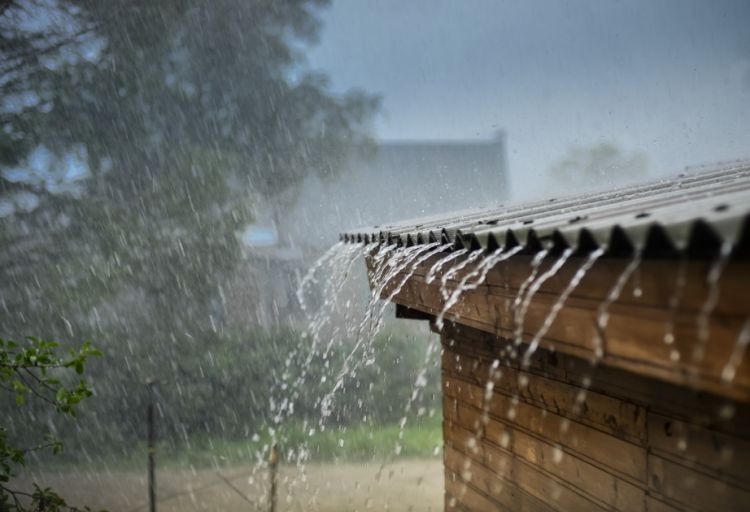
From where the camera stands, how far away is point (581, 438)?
254 cm

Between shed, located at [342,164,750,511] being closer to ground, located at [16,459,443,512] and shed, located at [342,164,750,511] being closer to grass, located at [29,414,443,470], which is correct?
ground, located at [16,459,443,512]

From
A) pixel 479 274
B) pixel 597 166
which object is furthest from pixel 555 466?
pixel 597 166

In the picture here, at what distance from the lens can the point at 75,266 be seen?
15.2m

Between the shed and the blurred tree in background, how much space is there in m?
13.1

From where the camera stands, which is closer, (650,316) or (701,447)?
(650,316)

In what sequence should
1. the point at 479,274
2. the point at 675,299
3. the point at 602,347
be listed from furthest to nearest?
the point at 479,274 < the point at 602,347 < the point at 675,299

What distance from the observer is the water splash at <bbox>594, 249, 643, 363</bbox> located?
150 cm

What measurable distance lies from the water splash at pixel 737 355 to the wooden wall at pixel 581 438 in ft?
1.60

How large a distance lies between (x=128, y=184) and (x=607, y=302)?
15843 millimetres

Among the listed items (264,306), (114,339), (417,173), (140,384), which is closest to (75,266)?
(114,339)

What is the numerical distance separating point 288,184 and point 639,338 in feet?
59.3

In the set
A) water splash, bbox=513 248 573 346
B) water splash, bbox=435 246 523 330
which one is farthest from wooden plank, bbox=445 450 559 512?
water splash, bbox=513 248 573 346

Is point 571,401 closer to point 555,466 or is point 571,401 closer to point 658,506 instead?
point 555,466

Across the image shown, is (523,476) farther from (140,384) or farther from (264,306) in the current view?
(264,306)
